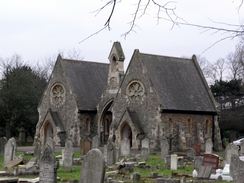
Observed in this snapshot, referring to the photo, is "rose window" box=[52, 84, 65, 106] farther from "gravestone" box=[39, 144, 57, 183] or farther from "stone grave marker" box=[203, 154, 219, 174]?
"gravestone" box=[39, 144, 57, 183]

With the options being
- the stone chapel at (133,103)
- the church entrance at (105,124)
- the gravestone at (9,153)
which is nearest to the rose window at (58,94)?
A: the stone chapel at (133,103)

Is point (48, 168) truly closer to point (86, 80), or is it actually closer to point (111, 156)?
point (111, 156)

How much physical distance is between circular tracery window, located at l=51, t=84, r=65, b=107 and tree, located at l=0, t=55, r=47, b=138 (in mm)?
4801

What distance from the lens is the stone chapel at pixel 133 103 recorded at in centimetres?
4259

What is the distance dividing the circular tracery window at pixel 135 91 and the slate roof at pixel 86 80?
17.3ft

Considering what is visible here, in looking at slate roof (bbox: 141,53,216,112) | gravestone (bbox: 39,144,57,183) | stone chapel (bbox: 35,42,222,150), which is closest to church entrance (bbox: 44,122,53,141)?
stone chapel (bbox: 35,42,222,150)

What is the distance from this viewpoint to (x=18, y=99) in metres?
53.1

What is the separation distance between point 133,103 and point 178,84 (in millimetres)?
4174

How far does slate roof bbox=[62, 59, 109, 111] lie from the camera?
48.5 metres

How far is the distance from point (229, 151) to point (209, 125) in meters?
19.9

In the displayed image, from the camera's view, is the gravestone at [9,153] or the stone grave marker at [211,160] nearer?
the stone grave marker at [211,160]

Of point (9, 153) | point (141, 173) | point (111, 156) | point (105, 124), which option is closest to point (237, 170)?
point (141, 173)

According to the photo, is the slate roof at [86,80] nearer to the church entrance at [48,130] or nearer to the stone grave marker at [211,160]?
the church entrance at [48,130]

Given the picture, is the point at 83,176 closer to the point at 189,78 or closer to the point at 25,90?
the point at 189,78
